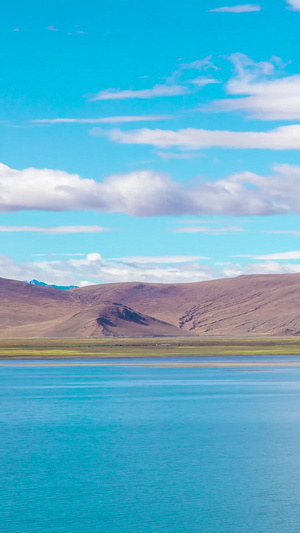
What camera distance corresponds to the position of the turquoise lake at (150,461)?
24.0 metres

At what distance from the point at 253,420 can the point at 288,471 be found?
48.8ft

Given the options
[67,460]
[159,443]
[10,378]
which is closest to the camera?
[67,460]

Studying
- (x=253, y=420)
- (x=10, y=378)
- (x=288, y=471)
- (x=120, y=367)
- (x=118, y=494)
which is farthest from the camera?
(x=120, y=367)

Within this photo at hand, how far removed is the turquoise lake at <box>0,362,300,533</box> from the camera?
24.0 meters

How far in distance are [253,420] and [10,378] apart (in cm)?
4199

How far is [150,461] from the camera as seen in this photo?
1293 inches

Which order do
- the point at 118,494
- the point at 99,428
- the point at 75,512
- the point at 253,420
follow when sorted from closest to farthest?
the point at 75,512 → the point at 118,494 → the point at 99,428 → the point at 253,420

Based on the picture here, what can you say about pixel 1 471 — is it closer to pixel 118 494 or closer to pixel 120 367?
pixel 118 494

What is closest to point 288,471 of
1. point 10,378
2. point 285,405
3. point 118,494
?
point 118,494

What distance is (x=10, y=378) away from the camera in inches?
3233

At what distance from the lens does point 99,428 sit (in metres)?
42.7

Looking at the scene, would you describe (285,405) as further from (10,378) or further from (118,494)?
(10,378)

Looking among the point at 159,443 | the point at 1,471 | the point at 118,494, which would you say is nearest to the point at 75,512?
the point at 118,494

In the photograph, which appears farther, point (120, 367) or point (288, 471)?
point (120, 367)
